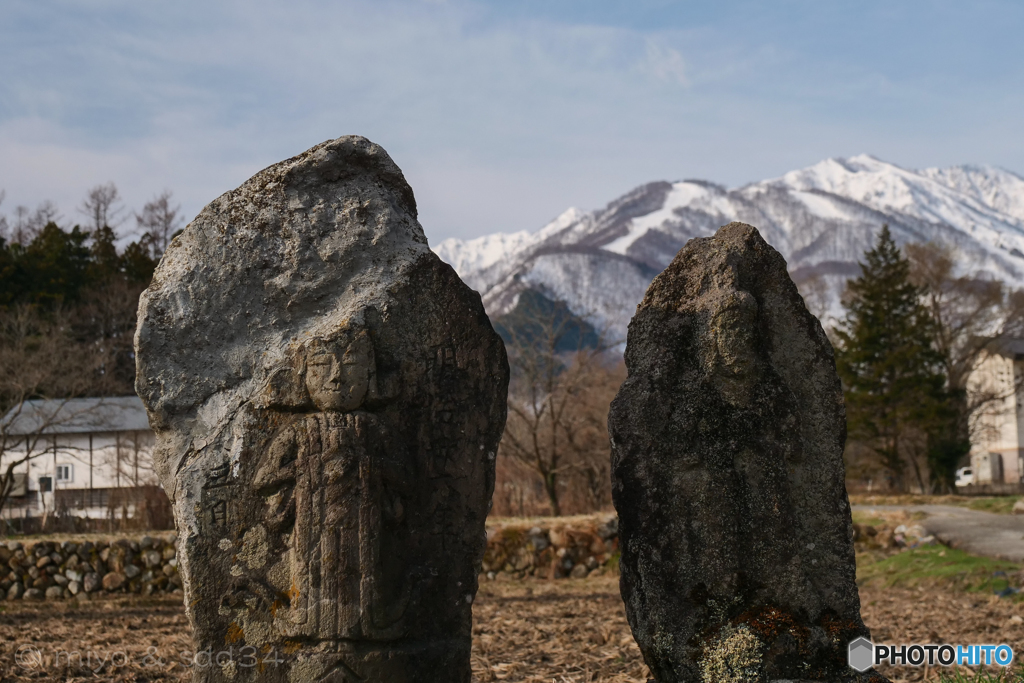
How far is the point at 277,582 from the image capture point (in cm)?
416

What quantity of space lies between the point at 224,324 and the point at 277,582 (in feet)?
4.06

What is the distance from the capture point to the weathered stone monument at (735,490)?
4199 millimetres

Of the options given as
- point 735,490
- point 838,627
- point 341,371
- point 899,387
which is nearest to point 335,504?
point 341,371

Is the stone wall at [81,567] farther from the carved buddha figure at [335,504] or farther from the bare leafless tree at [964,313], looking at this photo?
the bare leafless tree at [964,313]

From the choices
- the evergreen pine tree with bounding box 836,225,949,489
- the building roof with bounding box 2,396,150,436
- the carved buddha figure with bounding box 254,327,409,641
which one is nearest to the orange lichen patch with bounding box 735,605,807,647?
the carved buddha figure with bounding box 254,327,409,641

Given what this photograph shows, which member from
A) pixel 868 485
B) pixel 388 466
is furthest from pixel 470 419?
pixel 868 485

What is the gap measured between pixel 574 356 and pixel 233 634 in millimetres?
21324

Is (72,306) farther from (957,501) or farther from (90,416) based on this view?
(957,501)

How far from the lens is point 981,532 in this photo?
12.8 m

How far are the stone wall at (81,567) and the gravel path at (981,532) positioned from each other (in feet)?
32.9

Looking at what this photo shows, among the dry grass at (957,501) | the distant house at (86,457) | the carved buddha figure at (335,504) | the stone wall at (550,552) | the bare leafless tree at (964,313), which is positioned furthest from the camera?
the bare leafless tree at (964,313)

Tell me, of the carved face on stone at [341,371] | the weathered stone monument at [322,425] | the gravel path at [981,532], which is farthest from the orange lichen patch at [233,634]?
the gravel path at [981,532]

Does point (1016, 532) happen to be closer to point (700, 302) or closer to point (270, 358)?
point (700, 302)

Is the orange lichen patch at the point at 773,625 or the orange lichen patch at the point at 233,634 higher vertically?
the orange lichen patch at the point at 233,634
